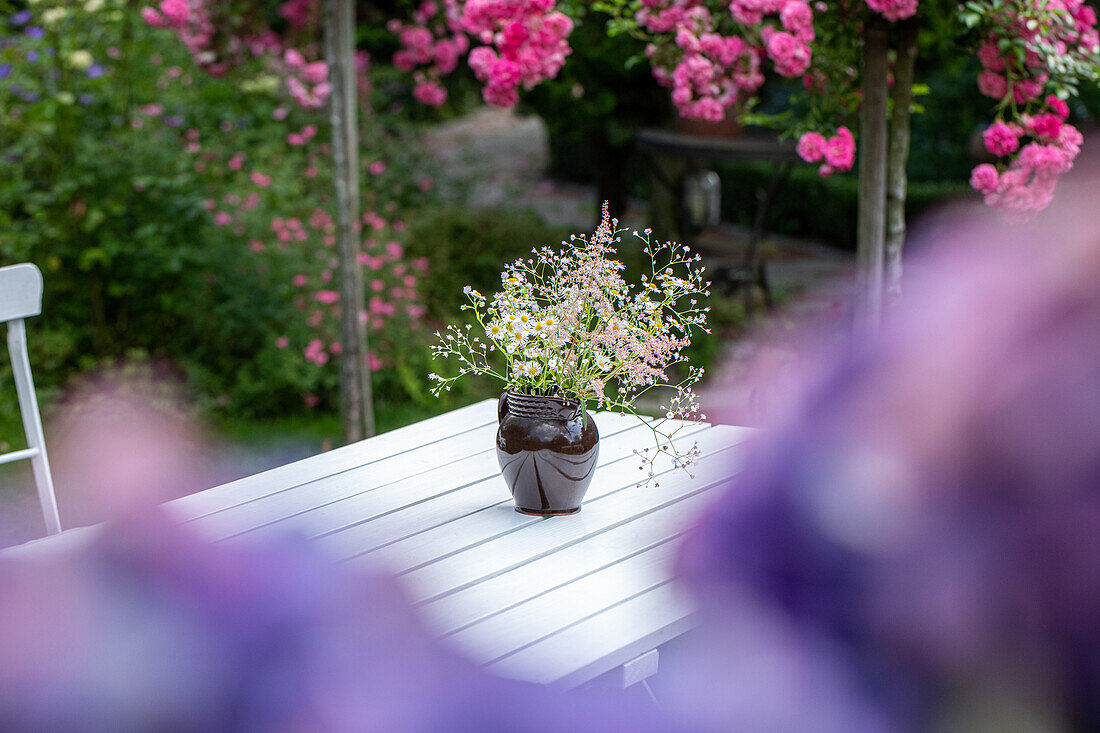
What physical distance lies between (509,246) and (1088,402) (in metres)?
6.31

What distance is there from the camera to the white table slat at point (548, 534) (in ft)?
5.29

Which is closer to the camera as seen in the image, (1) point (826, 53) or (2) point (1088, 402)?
(2) point (1088, 402)

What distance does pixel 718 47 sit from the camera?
3.10m

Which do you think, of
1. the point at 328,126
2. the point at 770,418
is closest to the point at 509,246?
the point at 328,126

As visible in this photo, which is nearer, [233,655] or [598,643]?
[233,655]

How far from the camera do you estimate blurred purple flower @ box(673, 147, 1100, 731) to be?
0.28m

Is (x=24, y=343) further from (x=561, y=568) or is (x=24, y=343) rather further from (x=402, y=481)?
(x=561, y=568)

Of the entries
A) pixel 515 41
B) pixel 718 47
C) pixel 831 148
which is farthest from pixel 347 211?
pixel 831 148

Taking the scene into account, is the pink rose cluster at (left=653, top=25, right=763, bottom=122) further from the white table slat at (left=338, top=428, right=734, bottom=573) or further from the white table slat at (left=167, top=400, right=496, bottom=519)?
the white table slat at (left=338, top=428, right=734, bottom=573)

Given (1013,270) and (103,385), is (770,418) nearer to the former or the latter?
(1013,270)

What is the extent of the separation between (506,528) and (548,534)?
0.23 feet

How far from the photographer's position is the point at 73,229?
4766 mm

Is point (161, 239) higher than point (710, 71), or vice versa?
point (710, 71)

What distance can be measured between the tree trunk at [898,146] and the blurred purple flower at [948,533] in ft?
9.75
